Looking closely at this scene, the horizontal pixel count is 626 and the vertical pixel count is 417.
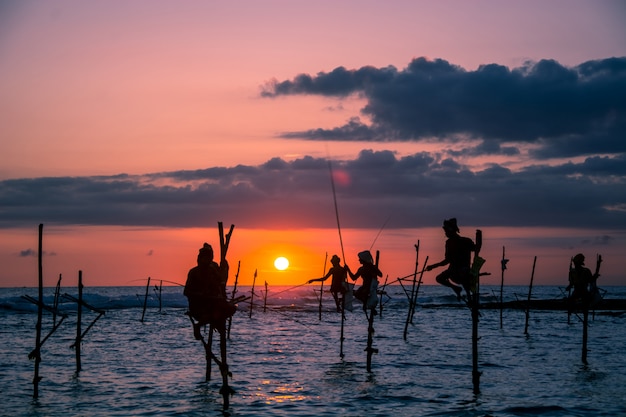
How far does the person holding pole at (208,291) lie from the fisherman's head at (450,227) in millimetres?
5953

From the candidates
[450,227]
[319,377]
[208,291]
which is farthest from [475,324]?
[208,291]

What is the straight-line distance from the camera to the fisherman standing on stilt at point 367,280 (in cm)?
2327

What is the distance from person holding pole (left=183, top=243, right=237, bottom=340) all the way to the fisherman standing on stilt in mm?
8112

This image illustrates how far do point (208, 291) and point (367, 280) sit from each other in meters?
8.92

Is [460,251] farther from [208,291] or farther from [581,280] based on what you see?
[581,280]

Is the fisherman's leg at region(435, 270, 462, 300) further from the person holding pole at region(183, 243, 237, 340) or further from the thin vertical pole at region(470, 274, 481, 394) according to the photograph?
the person holding pole at region(183, 243, 237, 340)

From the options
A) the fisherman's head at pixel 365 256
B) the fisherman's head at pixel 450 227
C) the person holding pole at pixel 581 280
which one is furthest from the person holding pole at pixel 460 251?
the person holding pole at pixel 581 280

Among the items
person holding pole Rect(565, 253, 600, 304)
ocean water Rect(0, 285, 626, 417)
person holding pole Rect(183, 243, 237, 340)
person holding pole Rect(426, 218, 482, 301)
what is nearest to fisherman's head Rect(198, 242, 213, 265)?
person holding pole Rect(183, 243, 237, 340)

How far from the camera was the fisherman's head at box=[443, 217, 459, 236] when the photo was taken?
18.1m

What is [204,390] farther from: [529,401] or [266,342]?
[266,342]

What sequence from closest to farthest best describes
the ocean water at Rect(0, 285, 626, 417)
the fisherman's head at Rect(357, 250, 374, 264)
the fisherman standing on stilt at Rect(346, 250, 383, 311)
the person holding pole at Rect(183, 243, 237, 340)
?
1. the person holding pole at Rect(183, 243, 237, 340)
2. the ocean water at Rect(0, 285, 626, 417)
3. the fisherman standing on stilt at Rect(346, 250, 383, 311)
4. the fisherman's head at Rect(357, 250, 374, 264)

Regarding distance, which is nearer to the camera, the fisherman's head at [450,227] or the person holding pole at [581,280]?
the fisherman's head at [450,227]

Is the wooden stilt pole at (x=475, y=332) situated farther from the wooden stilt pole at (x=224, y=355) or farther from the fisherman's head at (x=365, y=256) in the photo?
the wooden stilt pole at (x=224, y=355)

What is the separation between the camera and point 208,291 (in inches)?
627
